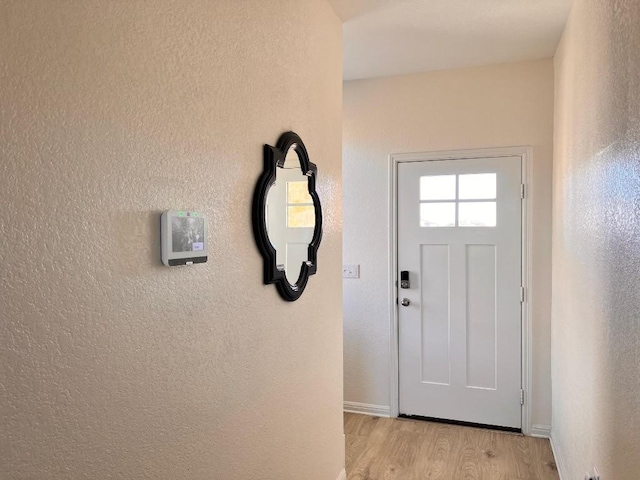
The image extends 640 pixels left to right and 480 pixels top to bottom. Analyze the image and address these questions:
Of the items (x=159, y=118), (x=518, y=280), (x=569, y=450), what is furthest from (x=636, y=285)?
(x=518, y=280)

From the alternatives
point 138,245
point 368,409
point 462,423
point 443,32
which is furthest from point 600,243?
point 368,409

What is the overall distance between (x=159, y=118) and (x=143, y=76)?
10cm

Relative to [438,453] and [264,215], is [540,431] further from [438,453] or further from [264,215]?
[264,215]

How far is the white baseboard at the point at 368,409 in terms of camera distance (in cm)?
349

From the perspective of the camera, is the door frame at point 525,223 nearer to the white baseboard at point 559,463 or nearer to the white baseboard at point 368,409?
→ the white baseboard at point 559,463

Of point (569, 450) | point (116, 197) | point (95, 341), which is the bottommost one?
point (569, 450)

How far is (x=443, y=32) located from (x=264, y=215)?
1.74 metres

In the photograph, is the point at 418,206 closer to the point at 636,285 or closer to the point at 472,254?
the point at 472,254

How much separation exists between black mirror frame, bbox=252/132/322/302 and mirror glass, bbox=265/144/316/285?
0.02m

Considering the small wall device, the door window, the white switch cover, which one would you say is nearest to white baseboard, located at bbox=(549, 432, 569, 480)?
the door window

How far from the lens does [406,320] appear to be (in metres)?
3.46

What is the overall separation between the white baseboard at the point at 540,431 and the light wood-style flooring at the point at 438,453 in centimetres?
5

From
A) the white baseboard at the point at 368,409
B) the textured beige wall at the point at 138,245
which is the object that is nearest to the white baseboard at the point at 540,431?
the white baseboard at the point at 368,409

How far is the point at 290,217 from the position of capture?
194cm
